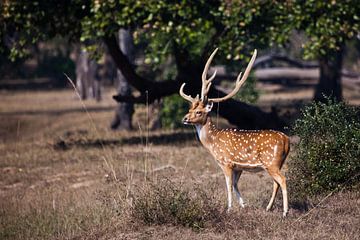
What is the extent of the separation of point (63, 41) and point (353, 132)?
1916 inches

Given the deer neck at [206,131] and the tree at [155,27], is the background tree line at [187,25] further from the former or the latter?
the deer neck at [206,131]

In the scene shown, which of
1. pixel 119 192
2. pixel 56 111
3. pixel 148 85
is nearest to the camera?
pixel 119 192

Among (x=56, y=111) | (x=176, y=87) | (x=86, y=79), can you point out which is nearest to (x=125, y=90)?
(x=176, y=87)

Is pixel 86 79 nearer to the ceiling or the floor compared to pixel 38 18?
nearer to the floor

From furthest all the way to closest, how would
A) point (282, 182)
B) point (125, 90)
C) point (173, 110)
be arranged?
1. point (125, 90)
2. point (173, 110)
3. point (282, 182)

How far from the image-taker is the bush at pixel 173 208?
9.83 metres

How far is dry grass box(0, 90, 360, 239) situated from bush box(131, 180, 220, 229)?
1.6 inches

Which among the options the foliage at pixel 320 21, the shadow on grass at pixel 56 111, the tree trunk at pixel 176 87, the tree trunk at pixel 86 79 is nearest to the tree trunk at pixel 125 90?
the tree trunk at pixel 176 87

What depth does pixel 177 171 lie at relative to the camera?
1529cm

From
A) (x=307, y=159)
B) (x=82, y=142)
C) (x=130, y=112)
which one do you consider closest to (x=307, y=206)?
(x=307, y=159)

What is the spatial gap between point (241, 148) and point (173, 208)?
4.44 feet

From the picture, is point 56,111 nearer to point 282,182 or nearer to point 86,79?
point 86,79

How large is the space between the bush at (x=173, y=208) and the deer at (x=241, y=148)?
1.84 feet

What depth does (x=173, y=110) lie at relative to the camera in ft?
77.8
